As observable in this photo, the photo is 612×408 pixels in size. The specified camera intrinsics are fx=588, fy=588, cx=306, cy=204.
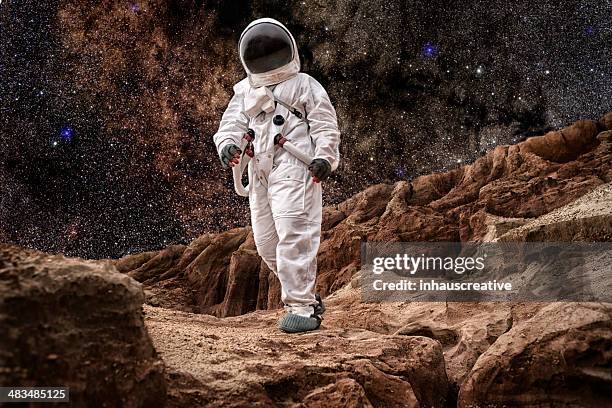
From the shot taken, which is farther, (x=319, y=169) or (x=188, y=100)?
(x=188, y=100)

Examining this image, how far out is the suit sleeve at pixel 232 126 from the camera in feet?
12.0

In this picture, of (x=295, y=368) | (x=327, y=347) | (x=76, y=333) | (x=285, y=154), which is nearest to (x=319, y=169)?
(x=285, y=154)

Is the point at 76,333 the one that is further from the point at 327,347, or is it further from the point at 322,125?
the point at 322,125

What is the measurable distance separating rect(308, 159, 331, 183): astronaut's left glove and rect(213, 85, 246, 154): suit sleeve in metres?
0.55

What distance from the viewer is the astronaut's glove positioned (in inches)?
139

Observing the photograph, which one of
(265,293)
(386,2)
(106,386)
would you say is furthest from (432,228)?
(106,386)

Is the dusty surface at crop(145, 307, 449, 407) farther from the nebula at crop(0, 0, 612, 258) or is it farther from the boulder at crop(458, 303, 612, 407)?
the nebula at crop(0, 0, 612, 258)

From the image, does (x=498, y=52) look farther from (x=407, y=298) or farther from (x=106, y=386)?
(x=106, y=386)

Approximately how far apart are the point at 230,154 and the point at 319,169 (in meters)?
0.56

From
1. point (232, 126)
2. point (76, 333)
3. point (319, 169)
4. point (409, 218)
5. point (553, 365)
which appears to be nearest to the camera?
point (76, 333)

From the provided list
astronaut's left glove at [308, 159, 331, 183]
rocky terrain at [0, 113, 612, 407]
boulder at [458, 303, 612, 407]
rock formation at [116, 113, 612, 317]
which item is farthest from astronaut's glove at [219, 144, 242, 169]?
rock formation at [116, 113, 612, 317]

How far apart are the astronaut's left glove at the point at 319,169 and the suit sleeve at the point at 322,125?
43mm

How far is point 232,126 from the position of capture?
3.75 meters

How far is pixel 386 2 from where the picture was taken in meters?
6.74
